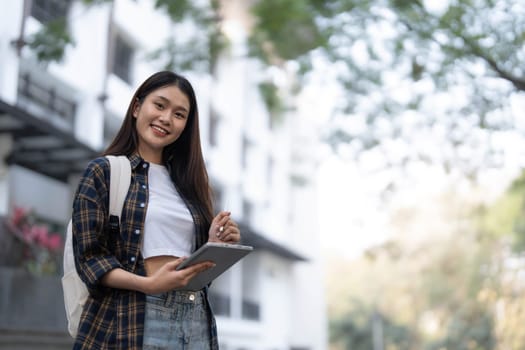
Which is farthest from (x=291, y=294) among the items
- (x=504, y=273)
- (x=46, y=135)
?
(x=46, y=135)

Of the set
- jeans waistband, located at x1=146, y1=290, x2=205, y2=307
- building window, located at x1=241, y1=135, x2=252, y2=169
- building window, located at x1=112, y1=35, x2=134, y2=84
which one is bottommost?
building window, located at x1=241, y1=135, x2=252, y2=169

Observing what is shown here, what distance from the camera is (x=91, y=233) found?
7.29ft

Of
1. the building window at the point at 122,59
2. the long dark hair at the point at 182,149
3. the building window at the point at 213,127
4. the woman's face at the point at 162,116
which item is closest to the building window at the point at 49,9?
the building window at the point at 122,59

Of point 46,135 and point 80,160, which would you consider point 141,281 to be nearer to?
point 46,135

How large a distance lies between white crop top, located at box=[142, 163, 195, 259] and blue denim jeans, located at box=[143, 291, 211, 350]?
0.15m

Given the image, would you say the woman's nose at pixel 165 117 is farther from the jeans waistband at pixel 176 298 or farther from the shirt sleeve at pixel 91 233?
the jeans waistband at pixel 176 298

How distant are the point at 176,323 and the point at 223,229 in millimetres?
335

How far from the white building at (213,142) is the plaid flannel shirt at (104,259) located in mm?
7709

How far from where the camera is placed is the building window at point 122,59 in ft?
53.4

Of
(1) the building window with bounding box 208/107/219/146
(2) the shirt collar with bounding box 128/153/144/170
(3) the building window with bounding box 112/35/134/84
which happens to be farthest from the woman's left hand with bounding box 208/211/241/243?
(1) the building window with bounding box 208/107/219/146

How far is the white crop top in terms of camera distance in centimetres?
236

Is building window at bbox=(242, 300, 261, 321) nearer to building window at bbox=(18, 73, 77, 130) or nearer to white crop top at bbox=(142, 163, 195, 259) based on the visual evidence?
building window at bbox=(18, 73, 77, 130)

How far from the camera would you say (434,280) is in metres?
32.6

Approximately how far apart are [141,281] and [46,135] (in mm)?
9414
